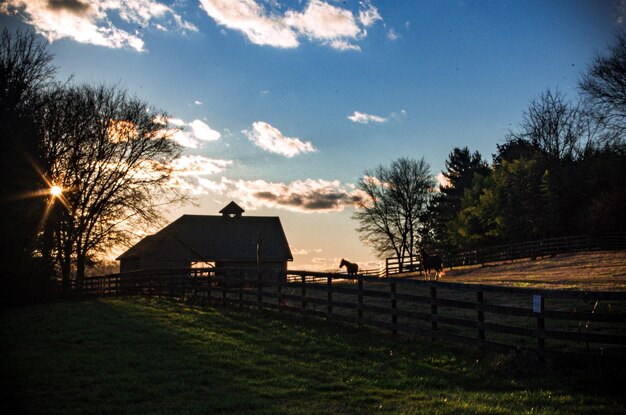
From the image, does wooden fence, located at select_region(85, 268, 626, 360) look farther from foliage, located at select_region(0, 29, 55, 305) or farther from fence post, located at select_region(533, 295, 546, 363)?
foliage, located at select_region(0, 29, 55, 305)

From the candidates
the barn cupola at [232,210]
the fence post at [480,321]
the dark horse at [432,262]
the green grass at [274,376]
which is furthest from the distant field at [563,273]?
the barn cupola at [232,210]

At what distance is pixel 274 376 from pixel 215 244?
144ft

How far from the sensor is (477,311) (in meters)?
12.0

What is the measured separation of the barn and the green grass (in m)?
33.5

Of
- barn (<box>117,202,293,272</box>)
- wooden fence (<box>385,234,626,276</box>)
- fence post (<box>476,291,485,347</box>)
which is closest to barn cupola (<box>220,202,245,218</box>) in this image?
barn (<box>117,202,293,272</box>)

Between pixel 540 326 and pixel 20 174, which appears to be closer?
pixel 540 326

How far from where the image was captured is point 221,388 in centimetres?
944

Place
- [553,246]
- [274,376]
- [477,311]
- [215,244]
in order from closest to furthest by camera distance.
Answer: [274,376], [477,311], [553,246], [215,244]

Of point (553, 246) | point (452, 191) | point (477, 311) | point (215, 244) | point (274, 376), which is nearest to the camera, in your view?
point (274, 376)

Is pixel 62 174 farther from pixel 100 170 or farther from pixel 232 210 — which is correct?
pixel 232 210

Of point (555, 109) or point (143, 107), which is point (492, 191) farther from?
point (143, 107)

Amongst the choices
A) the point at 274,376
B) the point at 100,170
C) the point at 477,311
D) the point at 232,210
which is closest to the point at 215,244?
the point at 232,210

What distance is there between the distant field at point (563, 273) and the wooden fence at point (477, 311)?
11.5ft

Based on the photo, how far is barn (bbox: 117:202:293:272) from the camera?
163ft
